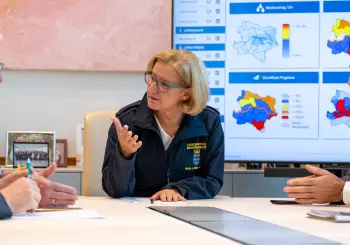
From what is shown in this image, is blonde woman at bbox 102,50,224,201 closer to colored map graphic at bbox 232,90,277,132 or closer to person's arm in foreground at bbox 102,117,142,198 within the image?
person's arm in foreground at bbox 102,117,142,198

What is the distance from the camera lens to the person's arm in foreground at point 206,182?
2789mm

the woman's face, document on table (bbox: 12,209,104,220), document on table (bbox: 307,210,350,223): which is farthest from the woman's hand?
document on table (bbox: 307,210,350,223)

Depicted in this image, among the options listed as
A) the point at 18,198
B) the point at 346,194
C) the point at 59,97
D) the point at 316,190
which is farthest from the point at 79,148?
the point at 18,198

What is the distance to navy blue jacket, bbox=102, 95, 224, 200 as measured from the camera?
2.97 meters

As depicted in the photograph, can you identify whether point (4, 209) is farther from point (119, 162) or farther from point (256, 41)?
point (256, 41)

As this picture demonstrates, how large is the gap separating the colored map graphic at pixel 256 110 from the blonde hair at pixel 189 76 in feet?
2.84

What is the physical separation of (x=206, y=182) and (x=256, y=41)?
1313 millimetres

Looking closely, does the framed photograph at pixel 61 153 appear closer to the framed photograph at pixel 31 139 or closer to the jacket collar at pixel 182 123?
the framed photograph at pixel 31 139

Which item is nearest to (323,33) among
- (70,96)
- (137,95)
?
(137,95)

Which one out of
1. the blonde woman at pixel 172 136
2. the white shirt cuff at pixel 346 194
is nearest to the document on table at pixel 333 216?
the white shirt cuff at pixel 346 194

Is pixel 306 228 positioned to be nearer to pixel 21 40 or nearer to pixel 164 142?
pixel 164 142

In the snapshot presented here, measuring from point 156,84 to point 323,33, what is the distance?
1.36 m

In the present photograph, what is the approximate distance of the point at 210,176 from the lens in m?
3.11

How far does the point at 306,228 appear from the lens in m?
1.85
